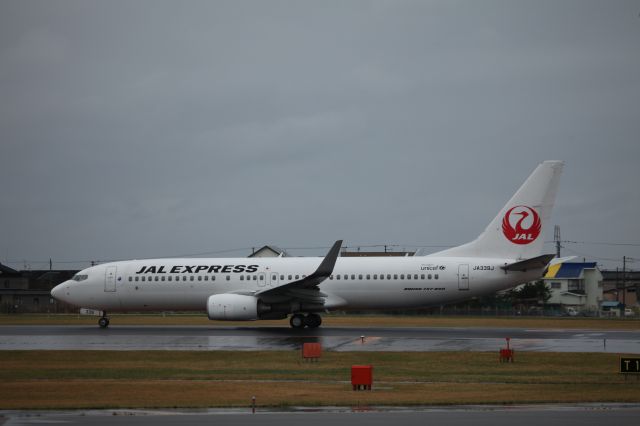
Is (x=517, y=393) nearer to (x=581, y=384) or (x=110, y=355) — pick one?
(x=581, y=384)

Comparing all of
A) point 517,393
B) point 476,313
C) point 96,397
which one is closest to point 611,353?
point 517,393

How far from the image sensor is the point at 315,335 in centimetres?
3544

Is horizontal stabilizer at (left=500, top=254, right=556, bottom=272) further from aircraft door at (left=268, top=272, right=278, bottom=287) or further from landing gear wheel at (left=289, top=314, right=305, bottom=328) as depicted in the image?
aircraft door at (left=268, top=272, right=278, bottom=287)

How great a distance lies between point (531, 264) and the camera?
122ft

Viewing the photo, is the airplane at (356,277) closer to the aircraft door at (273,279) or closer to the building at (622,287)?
the aircraft door at (273,279)

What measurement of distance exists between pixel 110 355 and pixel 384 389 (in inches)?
472

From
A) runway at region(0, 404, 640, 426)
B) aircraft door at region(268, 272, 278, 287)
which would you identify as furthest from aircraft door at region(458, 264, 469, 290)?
runway at region(0, 404, 640, 426)

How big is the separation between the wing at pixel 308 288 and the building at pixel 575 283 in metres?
54.9

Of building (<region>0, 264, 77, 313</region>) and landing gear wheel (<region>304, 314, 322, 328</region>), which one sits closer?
landing gear wheel (<region>304, 314, 322, 328</region>)

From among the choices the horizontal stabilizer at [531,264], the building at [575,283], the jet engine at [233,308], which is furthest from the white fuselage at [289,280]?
the building at [575,283]

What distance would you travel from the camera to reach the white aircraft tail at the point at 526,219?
127 ft

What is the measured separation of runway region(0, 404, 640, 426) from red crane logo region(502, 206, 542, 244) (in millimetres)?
22337

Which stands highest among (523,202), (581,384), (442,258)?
(523,202)

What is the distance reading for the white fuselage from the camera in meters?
38.7
